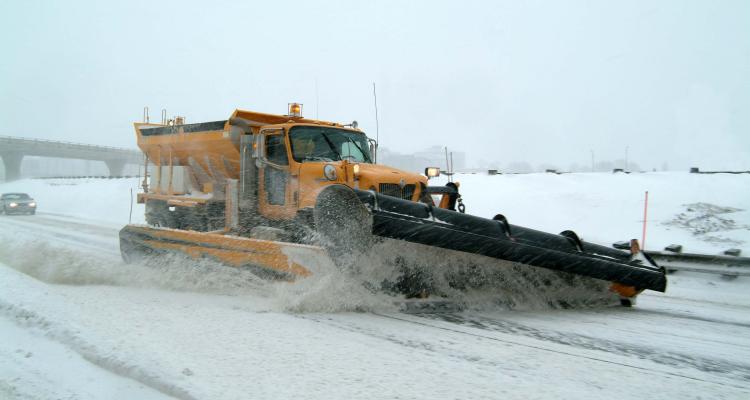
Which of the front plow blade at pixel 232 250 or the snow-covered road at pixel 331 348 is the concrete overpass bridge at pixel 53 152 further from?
the snow-covered road at pixel 331 348

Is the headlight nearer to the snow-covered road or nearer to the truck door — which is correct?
the truck door

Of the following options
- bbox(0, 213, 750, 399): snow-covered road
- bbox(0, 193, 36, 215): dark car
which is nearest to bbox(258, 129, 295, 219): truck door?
bbox(0, 213, 750, 399): snow-covered road

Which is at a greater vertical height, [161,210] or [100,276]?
[161,210]

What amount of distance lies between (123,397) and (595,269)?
14.7 ft

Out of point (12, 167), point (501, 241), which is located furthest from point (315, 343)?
point (12, 167)

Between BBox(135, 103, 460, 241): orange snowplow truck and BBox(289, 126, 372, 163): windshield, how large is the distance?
1 centimetres

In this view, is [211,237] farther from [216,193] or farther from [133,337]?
[133,337]

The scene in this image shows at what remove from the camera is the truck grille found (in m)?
6.27

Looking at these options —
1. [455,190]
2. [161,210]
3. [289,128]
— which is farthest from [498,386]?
[161,210]

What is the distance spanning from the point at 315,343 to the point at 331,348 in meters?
0.18

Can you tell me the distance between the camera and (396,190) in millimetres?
6391

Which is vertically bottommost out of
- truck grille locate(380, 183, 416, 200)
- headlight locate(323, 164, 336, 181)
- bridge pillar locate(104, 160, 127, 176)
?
truck grille locate(380, 183, 416, 200)

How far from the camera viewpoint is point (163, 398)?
296 centimetres

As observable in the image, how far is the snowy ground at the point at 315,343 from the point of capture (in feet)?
10.4
